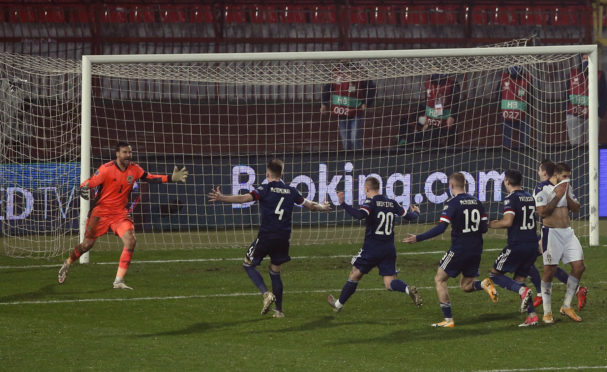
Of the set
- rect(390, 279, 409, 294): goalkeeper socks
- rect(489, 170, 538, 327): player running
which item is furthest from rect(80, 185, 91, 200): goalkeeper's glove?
rect(489, 170, 538, 327): player running

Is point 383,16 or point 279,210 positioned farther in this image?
point 383,16

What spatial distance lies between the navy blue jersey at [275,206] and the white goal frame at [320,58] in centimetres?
500

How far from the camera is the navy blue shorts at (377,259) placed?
10961mm

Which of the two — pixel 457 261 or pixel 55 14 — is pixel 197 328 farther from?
pixel 55 14

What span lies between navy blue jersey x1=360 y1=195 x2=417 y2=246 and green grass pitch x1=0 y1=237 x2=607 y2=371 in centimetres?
91

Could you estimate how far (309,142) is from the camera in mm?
19891

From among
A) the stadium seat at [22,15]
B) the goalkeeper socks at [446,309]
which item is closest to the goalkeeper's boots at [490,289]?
the goalkeeper socks at [446,309]

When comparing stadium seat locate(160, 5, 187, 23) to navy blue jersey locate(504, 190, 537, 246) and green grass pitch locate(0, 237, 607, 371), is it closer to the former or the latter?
green grass pitch locate(0, 237, 607, 371)

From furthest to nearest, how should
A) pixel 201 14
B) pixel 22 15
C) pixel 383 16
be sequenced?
1. pixel 383 16
2. pixel 201 14
3. pixel 22 15

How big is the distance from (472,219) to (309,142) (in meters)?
9.62

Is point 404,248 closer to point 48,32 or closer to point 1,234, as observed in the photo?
point 1,234

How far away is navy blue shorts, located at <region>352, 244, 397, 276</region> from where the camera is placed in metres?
11.0

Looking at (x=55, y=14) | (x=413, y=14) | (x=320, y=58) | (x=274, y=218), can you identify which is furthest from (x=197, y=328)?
(x=413, y=14)

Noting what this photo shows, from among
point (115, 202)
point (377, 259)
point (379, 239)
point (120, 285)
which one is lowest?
point (120, 285)
